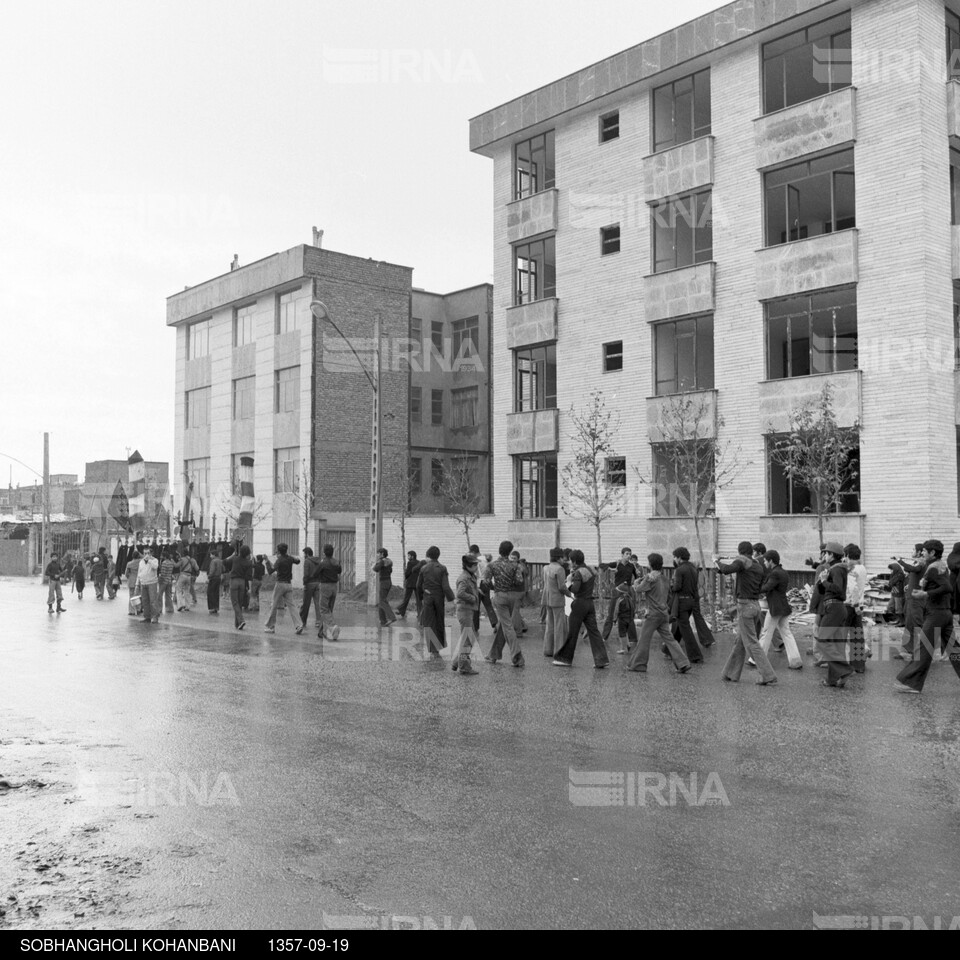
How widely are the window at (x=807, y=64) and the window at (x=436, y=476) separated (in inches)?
879

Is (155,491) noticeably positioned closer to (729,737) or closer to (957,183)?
(957,183)

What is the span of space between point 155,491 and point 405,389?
33.2 meters

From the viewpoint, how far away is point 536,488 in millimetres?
31406

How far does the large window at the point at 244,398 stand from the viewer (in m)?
44.1

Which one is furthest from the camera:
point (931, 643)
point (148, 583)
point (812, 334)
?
point (812, 334)

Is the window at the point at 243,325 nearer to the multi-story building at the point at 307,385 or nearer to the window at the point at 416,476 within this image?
the multi-story building at the point at 307,385

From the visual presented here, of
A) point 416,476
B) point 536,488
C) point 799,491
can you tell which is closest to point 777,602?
point 799,491

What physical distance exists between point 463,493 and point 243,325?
601 inches

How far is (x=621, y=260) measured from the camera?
2861 cm

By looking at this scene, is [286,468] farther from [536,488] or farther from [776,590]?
[776,590]

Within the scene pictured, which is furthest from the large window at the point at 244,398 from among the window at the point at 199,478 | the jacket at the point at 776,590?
the jacket at the point at 776,590

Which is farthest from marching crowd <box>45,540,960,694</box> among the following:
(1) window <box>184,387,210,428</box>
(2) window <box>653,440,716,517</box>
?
(1) window <box>184,387,210,428</box>

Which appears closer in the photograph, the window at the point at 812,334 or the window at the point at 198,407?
the window at the point at 812,334

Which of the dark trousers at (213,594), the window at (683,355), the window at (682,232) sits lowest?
the dark trousers at (213,594)
